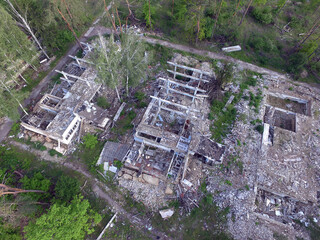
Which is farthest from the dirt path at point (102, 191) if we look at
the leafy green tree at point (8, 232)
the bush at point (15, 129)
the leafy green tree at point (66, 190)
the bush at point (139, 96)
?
the bush at point (139, 96)

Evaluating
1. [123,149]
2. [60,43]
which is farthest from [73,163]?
[60,43]

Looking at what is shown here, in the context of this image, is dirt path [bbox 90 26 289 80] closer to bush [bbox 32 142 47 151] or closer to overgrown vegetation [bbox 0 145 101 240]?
bush [bbox 32 142 47 151]

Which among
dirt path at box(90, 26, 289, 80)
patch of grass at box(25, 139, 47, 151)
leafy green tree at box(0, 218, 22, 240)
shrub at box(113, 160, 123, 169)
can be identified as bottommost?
leafy green tree at box(0, 218, 22, 240)

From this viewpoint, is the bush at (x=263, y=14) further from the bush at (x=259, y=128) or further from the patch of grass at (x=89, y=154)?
the patch of grass at (x=89, y=154)

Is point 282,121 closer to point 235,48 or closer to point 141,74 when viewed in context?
point 235,48

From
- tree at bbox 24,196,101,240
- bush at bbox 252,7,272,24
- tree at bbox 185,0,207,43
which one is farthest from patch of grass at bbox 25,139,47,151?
bush at bbox 252,7,272,24

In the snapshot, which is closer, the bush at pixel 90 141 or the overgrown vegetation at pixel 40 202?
the overgrown vegetation at pixel 40 202
